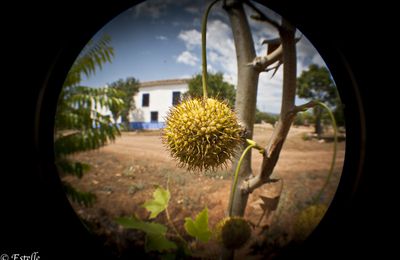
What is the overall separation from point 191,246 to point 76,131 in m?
0.85

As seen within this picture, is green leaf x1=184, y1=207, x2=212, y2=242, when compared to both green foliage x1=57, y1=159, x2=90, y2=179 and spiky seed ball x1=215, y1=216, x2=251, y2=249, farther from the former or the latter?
green foliage x1=57, y1=159, x2=90, y2=179

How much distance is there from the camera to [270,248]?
27.2 inches

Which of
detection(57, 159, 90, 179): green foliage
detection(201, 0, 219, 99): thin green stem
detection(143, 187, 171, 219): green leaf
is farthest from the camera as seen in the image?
detection(57, 159, 90, 179): green foliage

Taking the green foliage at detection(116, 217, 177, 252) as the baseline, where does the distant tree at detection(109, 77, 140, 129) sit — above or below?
above

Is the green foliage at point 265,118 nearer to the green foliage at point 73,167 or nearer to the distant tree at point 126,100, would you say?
the distant tree at point 126,100

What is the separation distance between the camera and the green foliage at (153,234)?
0.54m

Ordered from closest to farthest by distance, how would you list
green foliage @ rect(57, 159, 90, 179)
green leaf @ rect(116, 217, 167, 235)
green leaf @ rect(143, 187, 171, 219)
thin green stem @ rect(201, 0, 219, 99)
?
thin green stem @ rect(201, 0, 219, 99) < green leaf @ rect(116, 217, 167, 235) < green leaf @ rect(143, 187, 171, 219) < green foliage @ rect(57, 159, 90, 179)

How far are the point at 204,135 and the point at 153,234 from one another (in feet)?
0.89

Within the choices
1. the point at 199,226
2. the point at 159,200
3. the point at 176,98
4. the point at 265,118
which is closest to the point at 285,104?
the point at 265,118

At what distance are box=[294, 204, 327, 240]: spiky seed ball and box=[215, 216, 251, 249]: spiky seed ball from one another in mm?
126

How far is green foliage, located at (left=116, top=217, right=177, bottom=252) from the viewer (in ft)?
1.77

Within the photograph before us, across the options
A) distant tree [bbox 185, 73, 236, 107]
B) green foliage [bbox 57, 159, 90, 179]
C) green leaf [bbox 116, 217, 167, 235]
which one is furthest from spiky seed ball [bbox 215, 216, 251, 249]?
green foliage [bbox 57, 159, 90, 179]

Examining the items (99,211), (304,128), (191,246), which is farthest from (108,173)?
(304,128)

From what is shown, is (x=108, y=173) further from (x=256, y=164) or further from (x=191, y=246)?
(x=256, y=164)
